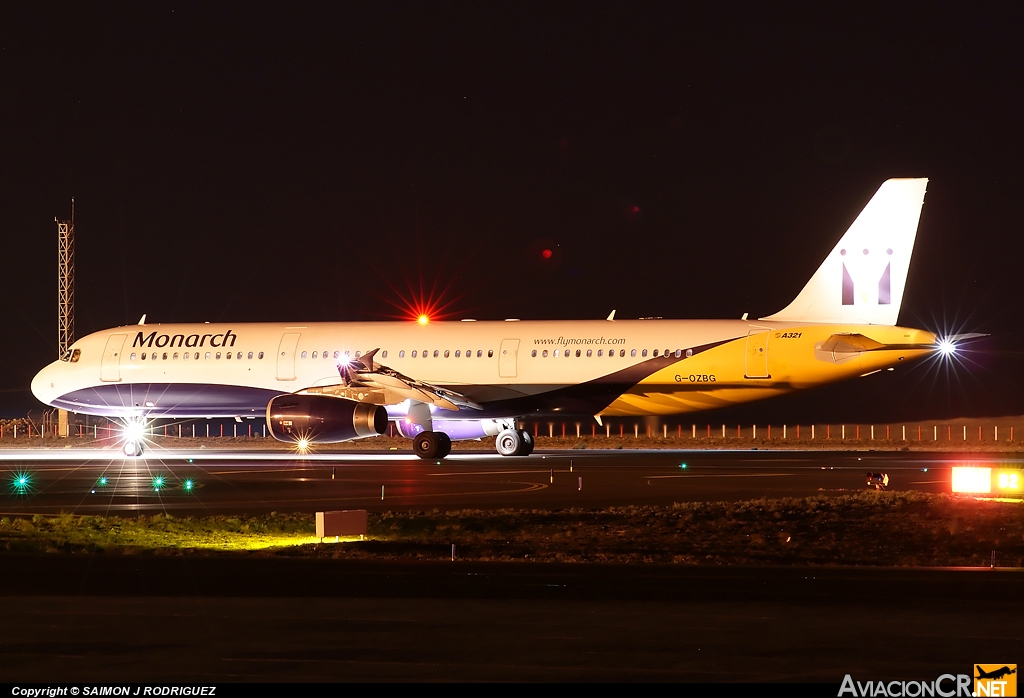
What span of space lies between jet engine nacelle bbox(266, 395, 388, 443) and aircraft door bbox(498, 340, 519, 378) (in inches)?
176

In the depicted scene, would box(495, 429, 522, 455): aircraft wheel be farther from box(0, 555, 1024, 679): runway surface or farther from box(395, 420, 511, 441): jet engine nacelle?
box(0, 555, 1024, 679): runway surface

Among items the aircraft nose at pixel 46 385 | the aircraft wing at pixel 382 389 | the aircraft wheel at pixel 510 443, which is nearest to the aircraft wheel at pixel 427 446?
the aircraft wing at pixel 382 389

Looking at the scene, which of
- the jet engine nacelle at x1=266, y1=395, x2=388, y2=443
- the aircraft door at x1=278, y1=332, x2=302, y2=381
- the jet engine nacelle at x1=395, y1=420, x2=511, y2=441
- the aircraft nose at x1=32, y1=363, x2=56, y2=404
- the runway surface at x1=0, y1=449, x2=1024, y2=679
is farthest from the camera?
the aircraft nose at x1=32, y1=363, x2=56, y2=404

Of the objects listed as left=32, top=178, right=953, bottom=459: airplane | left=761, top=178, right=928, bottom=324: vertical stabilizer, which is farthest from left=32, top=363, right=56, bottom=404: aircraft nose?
left=761, top=178, right=928, bottom=324: vertical stabilizer

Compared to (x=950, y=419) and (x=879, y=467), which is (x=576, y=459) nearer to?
(x=879, y=467)

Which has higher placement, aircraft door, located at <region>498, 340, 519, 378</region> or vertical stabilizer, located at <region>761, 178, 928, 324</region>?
vertical stabilizer, located at <region>761, 178, 928, 324</region>

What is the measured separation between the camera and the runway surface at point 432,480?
83.0 feet

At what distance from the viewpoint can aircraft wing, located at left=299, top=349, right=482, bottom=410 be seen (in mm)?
44844

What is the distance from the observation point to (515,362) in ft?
146

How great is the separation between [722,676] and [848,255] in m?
35.6

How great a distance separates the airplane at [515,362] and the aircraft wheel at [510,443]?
0.05 meters

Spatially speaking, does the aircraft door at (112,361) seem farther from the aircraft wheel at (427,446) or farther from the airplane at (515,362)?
the aircraft wheel at (427,446)

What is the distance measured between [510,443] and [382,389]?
4476 mm

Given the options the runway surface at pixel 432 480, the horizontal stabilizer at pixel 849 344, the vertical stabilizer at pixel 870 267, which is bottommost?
the runway surface at pixel 432 480
